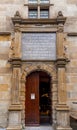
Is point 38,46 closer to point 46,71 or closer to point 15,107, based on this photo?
point 46,71

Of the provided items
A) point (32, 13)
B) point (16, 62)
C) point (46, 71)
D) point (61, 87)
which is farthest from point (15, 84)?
point (32, 13)

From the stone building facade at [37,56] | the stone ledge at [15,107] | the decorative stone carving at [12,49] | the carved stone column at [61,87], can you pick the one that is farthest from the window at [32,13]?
the stone ledge at [15,107]

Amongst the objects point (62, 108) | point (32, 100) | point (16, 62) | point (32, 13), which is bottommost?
point (62, 108)

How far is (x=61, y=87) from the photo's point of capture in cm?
1085

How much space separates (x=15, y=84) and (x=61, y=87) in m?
1.68

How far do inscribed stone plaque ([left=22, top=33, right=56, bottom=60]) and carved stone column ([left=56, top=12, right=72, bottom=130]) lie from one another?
0.90 feet

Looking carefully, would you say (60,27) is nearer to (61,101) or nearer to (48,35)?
(48,35)

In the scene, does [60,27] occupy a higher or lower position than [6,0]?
lower

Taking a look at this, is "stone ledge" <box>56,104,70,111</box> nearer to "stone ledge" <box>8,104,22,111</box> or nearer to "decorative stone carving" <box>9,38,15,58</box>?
"stone ledge" <box>8,104,22,111</box>

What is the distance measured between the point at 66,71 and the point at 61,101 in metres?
1.17

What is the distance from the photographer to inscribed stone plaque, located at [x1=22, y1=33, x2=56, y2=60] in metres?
11.2

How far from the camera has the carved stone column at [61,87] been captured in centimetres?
1050

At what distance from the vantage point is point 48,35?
37.4 feet

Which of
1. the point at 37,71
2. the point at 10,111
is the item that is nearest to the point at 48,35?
the point at 37,71
